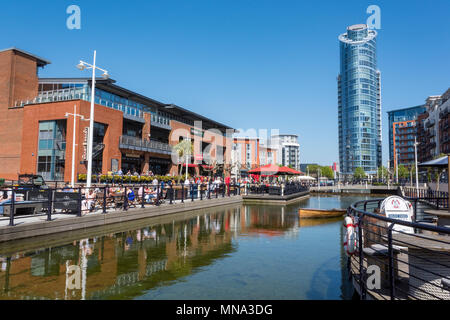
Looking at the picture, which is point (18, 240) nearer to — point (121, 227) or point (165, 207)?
point (121, 227)

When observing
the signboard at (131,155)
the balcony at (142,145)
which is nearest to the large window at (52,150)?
the balcony at (142,145)

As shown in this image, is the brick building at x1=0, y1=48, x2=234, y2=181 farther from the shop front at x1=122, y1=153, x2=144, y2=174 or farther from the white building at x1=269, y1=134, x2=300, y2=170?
the white building at x1=269, y1=134, x2=300, y2=170

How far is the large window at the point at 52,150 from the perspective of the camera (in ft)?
113

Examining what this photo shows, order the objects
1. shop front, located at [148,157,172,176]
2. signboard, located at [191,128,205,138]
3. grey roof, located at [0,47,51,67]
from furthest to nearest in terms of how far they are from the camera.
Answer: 1. signboard, located at [191,128,205,138]
2. shop front, located at [148,157,172,176]
3. grey roof, located at [0,47,51,67]

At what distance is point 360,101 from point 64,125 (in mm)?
122585

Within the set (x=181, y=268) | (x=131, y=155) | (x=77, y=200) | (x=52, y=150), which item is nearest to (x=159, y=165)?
(x=131, y=155)

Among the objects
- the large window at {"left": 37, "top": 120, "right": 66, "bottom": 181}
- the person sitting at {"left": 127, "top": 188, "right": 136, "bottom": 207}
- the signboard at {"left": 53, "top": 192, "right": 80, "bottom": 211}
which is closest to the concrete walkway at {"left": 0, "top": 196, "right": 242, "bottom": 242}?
the signboard at {"left": 53, "top": 192, "right": 80, "bottom": 211}

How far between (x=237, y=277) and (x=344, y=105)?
14118 centimetres

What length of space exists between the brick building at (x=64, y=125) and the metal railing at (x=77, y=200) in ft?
52.4

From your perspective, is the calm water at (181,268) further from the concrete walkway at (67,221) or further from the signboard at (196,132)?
the signboard at (196,132)

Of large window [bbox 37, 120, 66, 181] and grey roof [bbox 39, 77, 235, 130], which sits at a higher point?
grey roof [bbox 39, 77, 235, 130]

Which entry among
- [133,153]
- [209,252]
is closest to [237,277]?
[209,252]

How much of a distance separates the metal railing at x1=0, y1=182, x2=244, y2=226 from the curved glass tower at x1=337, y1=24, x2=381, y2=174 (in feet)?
404

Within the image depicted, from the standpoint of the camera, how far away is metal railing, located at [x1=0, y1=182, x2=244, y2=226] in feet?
35.4
